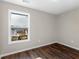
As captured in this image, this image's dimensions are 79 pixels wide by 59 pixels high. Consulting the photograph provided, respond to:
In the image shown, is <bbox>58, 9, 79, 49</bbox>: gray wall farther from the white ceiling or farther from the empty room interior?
the white ceiling

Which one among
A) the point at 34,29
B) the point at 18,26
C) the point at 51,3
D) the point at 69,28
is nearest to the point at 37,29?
the point at 34,29

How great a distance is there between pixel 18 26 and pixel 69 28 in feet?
9.39

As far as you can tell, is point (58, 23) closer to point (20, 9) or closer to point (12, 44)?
point (20, 9)

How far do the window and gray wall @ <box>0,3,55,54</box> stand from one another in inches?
7.0

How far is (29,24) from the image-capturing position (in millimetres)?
3348

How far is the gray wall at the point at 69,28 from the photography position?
3.49m

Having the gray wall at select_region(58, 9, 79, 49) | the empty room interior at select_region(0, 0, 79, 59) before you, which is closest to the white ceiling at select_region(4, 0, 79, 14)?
the empty room interior at select_region(0, 0, 79, 59)

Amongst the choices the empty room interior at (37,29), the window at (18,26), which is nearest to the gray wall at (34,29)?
the empty room interior at (37,29)

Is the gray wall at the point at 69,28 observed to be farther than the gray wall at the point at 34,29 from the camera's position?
Yes

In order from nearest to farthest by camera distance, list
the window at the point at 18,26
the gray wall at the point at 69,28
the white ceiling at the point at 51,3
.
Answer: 1. the white ceiling at the point at 51,3
2. the window at the point at 18,26
3. the gray wall at the point at 69,28

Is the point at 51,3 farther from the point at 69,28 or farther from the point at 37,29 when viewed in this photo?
the point at 69,28

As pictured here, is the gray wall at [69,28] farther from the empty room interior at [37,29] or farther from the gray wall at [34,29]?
the gray wall at [34,29]

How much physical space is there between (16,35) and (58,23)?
2920 mm

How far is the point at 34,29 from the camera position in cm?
352
